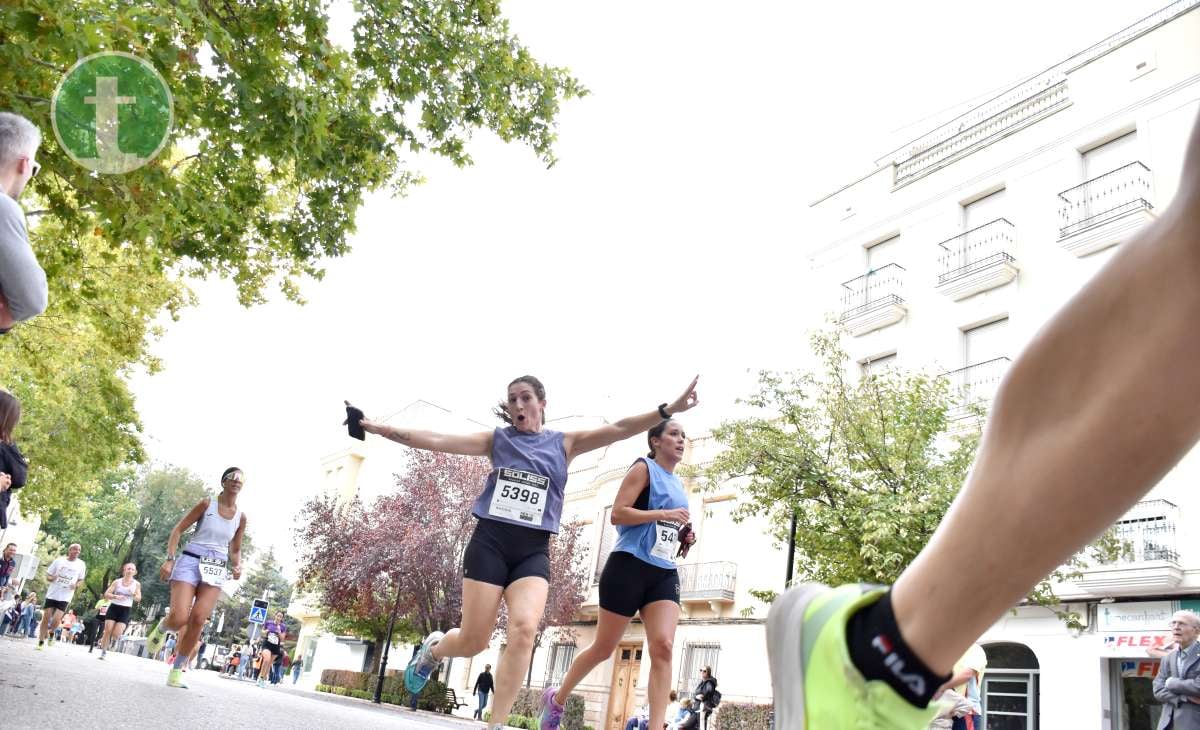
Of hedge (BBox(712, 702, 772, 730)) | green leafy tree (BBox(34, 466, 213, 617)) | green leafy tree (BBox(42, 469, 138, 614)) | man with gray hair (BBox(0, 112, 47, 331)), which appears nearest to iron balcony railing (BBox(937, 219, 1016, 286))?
hedge (BBox(712, 702, 772, 730))

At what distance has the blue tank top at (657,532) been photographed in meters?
5.47

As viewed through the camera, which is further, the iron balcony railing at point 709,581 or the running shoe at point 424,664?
the iron balcony railing at point 709,581

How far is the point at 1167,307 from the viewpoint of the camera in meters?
1.10

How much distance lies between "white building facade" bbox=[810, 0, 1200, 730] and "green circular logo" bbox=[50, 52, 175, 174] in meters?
16.5

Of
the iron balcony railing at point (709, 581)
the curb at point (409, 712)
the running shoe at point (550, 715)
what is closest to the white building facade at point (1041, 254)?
the iron balcony railing at point (709, 581)

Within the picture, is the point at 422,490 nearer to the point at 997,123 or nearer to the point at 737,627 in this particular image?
the point at 737,627

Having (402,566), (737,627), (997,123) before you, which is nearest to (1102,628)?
(737,627)

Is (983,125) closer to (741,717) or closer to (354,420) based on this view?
(741,717)

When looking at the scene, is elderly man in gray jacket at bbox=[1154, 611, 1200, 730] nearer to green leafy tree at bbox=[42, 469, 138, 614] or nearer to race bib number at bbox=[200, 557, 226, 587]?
race bib number at bbox=[200, 557, 226, 587]

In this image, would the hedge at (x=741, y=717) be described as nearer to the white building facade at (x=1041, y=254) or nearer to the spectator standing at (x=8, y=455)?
the white building facade at (x=1041, y=254)

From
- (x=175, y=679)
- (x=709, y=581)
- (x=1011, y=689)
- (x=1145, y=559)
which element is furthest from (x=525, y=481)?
(x=709, y=581)

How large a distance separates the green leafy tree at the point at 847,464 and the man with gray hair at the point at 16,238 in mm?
13943

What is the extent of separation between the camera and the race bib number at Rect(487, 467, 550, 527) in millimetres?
4891

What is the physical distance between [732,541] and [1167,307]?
28.2 meters
